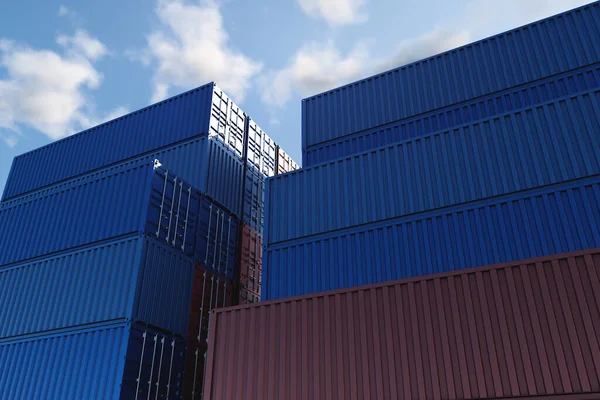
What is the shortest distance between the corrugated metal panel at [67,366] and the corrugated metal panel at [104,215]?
328cm

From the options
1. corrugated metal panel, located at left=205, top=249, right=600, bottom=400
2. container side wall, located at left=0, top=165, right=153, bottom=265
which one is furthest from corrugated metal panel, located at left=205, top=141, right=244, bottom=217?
corrugated metal panel, located at left=205, top=249, right=600, bottom=400

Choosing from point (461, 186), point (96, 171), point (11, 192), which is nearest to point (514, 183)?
point (461, 186)

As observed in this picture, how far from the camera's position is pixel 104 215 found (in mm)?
16609

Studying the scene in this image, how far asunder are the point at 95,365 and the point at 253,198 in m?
11.1

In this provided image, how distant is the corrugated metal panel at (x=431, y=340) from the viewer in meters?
7.33

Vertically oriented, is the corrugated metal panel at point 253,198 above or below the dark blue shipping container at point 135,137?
below

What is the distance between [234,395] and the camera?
9.30m

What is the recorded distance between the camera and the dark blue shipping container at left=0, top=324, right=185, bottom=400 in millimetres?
13148

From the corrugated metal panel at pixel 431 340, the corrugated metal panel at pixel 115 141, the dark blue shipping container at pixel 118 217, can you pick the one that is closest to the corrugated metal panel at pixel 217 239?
the dark blue shipping container at pixel 118 217

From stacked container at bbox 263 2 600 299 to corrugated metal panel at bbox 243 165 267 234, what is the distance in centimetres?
453

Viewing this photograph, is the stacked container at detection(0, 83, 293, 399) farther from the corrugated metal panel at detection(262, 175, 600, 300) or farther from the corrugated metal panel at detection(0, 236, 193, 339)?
the corrugated metal panel at detection(262, 175, 600, 300)

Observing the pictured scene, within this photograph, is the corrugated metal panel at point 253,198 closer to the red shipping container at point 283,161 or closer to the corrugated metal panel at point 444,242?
the red shipping container at point 283,161

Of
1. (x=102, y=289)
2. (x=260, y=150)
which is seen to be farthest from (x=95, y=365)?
(x=260, y=150)

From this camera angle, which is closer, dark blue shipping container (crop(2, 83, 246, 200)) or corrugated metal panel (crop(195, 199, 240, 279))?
corrugated metal panel (crop(195, 199, 240, 279))
